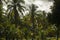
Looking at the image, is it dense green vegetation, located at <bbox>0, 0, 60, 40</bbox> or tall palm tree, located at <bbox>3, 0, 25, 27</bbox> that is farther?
tall palm tree, located at <bbox>3, 0, 25, 27</bbox>

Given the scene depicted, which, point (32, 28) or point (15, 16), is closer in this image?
point (15, 16)

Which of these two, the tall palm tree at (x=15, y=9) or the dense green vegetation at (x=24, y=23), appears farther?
the tall palm tree at (x=15, y=9)

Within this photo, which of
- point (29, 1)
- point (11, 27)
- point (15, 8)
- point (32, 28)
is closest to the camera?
point (11, 27)

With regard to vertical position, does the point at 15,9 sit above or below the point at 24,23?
above

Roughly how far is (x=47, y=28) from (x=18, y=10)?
13.8 metres

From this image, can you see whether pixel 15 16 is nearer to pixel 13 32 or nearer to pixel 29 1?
pixel 13 32

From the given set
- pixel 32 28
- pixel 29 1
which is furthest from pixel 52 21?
pixel 29 1

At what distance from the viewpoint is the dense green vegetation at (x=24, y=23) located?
34.9m

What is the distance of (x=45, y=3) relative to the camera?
18338 cm

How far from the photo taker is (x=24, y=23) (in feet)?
234

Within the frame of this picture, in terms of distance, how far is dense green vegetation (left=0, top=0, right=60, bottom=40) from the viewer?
34875mm

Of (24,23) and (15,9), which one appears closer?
(15,9)

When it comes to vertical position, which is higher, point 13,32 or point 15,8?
point 15,8

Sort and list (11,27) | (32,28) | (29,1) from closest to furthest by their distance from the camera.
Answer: (11,27), (32,28), (29,1)
